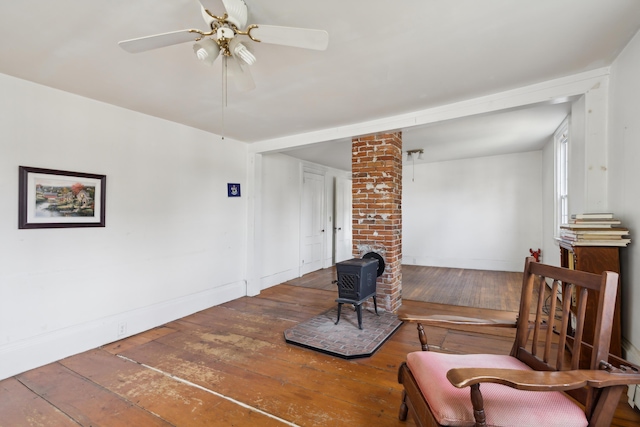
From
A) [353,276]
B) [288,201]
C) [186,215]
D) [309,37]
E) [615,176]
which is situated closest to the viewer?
[309,37]

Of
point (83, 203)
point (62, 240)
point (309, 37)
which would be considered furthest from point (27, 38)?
point (309, 37)

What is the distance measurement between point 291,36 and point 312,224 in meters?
5.05

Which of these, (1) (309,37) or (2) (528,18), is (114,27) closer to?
(1) (309,37)

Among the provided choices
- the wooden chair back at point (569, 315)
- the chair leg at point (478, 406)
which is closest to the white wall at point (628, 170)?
the wooden chair back at point (569, 315)

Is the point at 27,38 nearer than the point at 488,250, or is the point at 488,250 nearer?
the point at 27,38

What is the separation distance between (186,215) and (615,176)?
437 cm

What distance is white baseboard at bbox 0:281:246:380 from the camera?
2471 mm

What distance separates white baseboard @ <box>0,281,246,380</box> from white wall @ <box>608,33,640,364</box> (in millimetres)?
4306

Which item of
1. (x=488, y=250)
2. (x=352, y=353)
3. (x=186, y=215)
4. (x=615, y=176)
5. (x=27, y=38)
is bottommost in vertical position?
(x=352, y=353)

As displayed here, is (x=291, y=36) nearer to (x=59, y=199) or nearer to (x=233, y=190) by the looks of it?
(x=59, y=199)

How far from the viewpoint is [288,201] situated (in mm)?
5770

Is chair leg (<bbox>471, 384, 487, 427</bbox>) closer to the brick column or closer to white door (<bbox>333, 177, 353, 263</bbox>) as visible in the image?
the brick column

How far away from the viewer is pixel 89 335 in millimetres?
2906

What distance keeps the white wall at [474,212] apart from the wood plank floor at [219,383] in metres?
3.78
